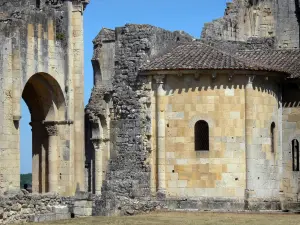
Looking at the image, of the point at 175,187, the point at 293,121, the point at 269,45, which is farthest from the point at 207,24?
the point at 175,187

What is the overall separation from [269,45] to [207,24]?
4010mm

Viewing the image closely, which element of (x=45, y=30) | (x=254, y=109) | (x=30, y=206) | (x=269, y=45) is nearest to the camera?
(x=30, y=206)

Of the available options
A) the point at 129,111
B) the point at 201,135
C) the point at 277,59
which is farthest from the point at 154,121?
the point at 277,59

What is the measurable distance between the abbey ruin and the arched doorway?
40mm

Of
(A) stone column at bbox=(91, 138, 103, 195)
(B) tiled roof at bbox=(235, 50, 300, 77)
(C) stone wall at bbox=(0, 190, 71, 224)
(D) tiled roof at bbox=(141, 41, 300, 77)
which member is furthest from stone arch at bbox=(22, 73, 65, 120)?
(B) tiled roof at bbox=(235, 50, 300, 77)

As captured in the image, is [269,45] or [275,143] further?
[269,45]

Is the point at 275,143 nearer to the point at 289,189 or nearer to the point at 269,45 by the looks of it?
the point at 289,189

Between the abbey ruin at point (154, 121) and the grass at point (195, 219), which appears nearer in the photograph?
the grass at point (195, 219)

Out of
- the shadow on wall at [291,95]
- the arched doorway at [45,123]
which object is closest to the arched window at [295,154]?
the shadow on wall at [291,95]

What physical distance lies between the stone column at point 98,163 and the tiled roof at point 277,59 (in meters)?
7.24

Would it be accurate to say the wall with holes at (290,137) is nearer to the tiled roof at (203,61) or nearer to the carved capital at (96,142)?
the tiled roof at (203,61)

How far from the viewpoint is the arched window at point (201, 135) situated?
4134 cm

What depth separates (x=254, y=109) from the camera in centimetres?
4159

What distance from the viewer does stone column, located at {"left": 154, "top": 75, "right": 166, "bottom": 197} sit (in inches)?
1628
